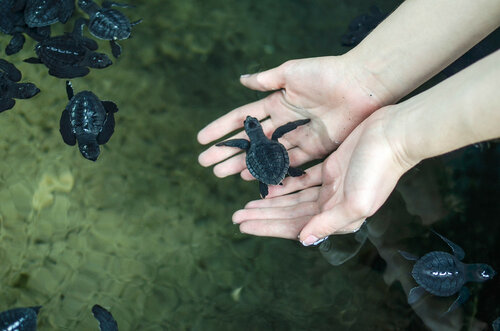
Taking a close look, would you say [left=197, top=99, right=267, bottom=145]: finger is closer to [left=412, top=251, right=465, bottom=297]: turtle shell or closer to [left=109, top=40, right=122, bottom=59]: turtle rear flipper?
[left=109, top=40, right=122, bottom=59]: turtle rear flipper

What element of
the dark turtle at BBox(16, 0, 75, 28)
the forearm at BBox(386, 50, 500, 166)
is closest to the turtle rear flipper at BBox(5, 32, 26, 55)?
the dark turtle at BBox(16, 0, 75, 28)

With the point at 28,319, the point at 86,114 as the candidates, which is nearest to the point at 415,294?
the point at 28,319

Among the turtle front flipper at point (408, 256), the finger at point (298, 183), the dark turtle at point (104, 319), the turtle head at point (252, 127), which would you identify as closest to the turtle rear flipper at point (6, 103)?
the dark turtle at point (104, 319)

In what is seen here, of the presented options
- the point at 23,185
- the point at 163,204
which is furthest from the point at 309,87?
the point at 23,185

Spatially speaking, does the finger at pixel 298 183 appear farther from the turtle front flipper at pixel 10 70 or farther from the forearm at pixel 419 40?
the turtle front flipper at pixel 10 70

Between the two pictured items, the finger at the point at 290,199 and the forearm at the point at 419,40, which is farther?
the finger at the point at 290,199

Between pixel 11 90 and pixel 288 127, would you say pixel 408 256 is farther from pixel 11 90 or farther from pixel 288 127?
pixel 11 90
